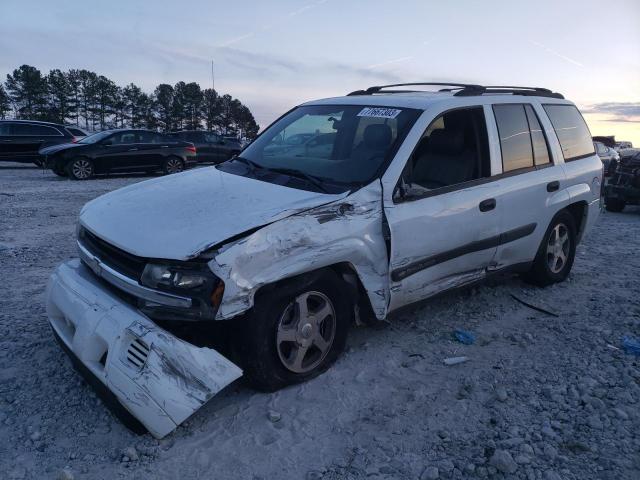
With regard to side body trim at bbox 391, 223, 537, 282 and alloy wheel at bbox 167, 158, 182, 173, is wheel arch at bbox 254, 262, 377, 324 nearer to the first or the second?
side body trim at bbox 391, 223, 537, 282

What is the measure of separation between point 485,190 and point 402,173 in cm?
89

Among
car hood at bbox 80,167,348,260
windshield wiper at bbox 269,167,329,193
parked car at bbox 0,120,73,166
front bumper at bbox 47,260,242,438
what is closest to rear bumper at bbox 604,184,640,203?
windshield wiper at bbox 269,167,329,193

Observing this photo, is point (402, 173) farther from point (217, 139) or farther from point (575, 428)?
point (217, 139)

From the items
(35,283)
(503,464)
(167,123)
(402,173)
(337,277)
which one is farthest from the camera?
(167,123)

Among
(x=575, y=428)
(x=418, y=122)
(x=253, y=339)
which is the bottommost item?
(x=575, y=428)

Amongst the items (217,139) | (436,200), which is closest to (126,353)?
(436,200)

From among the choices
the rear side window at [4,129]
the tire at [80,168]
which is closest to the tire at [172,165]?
the tire at [80,168]

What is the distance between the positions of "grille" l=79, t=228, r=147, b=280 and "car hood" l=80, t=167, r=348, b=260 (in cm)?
5

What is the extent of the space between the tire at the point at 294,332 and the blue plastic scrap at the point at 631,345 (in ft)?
6.67

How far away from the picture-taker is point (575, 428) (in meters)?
2.78

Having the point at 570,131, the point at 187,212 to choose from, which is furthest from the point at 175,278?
the point at 570,131

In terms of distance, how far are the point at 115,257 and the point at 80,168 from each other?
12.5 meters

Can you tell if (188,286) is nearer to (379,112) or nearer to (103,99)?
(379,112)

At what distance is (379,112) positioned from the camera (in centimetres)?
383
